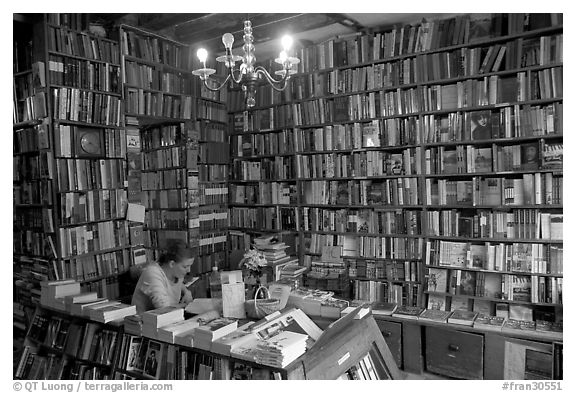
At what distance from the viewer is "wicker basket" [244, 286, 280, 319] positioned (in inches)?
93.5

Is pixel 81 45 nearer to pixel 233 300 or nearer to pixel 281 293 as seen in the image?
pixel 233 300

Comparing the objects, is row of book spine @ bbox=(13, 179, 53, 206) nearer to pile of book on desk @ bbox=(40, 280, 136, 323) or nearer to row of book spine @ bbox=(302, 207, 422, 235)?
pile of book on desk @ bbox=(40, 280, 136, 323)

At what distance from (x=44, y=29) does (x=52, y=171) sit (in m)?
1.17

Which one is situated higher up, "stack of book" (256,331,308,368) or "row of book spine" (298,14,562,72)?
"row of book spine" (298,14,562,72)

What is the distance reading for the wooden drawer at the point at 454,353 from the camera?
327 centimetres

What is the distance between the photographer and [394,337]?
3.60 meters

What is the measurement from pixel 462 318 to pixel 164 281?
2333 millimetres

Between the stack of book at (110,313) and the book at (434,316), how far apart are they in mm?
2291

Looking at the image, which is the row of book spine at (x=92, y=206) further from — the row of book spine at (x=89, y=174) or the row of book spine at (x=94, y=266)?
the row of book spine at (x=94, y=266)

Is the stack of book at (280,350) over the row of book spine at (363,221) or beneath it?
beneath

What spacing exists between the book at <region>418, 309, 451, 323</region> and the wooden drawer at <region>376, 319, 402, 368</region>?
0.21 meters

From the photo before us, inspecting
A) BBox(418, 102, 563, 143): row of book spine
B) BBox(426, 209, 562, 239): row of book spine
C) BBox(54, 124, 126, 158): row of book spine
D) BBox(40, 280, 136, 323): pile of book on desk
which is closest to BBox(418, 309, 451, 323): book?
BBox(426, 209, 562, 239): row of book spine

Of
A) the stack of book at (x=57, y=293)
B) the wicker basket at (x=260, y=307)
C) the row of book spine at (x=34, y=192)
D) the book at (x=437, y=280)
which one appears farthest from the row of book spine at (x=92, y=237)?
the book at (x=437, y=280)
